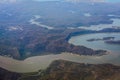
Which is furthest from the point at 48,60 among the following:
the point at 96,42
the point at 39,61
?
the point at 96,42

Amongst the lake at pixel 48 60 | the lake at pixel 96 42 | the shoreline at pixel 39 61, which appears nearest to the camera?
the shoreline at pixel 39 61

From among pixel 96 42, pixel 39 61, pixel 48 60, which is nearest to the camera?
pixel 39 61

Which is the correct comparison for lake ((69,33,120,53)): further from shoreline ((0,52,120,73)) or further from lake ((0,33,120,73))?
shoreline ((0,52,120,73))

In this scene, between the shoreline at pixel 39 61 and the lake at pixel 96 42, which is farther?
the lake at pixel 96 42

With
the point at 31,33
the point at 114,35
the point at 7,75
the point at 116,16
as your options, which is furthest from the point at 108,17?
the point at 7,75

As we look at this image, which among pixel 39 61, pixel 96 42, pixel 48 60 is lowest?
pixel 96 42

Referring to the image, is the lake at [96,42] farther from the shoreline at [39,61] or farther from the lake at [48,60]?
the shoreline at [39,61]

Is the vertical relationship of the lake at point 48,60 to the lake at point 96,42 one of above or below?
above

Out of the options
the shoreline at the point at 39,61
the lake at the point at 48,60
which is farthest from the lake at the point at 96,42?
the shoreline at the point at 39,61

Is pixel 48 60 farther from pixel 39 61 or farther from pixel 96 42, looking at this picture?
pixel 96 42

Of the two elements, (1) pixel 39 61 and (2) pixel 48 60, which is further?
(2) pixel 48 60

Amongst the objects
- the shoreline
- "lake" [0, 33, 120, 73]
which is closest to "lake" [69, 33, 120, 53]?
"lake" [0, 33, 120, 73]

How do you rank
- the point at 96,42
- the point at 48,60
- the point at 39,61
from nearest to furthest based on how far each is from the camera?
1. the point at 39,61
2. the point at 48,60
3. the point at 96,42
